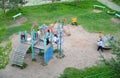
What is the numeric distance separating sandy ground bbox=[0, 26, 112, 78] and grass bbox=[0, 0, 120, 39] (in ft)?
5.22

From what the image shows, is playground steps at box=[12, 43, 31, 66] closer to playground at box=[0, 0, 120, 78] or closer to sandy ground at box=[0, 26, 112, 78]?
playground at box=[0, 0, 120, 78]

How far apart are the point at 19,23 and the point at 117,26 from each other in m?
8.60

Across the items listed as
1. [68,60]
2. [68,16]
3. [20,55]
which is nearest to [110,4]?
[68,16]

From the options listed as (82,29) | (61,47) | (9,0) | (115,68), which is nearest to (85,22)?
(82,29)

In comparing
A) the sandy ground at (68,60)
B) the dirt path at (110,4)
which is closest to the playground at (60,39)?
the sandy ground at (68,60)

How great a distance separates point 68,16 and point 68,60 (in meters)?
8.05

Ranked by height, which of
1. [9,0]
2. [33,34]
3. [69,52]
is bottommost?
[69,52]

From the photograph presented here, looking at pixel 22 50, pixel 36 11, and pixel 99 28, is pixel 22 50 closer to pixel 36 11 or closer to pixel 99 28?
pixel 99 28

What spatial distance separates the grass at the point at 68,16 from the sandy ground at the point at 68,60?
5.22ft

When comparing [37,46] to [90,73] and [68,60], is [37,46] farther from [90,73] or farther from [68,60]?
[90,73]

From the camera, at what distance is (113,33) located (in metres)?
23.5

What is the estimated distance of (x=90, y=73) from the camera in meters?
18.0

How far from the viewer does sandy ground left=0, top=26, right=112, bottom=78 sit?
1822 cm

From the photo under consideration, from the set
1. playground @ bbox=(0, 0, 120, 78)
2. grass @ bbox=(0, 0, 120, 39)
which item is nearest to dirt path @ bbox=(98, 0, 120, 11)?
grass @ bbox=(0, 0, 120, 39)
